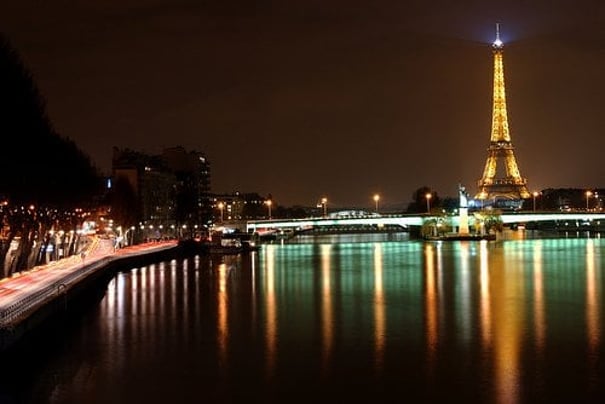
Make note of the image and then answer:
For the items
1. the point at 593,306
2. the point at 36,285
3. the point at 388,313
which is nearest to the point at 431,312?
the point at 388,313

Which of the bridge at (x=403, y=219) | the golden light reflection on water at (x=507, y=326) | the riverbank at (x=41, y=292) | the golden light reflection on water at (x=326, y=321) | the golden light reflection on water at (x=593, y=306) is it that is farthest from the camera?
the bridge at (x=403, y=219)

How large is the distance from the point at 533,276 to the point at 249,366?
1992 centimetres

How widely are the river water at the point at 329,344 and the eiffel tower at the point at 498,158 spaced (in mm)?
64227

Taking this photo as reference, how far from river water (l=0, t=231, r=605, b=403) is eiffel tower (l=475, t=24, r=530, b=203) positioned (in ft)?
211

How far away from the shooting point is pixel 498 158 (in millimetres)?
97875

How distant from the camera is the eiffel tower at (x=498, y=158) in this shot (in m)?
95.7

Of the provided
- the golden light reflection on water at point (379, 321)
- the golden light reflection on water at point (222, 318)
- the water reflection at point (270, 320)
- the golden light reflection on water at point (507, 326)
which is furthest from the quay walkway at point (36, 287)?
the golden light reflection on water at point (507, 326)

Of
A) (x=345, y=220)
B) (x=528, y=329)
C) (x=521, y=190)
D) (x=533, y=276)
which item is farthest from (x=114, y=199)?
(x=521, y=190)

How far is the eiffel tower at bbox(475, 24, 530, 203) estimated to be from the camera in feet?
314

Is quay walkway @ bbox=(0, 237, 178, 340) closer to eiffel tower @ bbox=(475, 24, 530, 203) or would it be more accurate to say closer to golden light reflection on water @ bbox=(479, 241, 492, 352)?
golden light reflection on water @ bbox=(479, 241, 492, 352)

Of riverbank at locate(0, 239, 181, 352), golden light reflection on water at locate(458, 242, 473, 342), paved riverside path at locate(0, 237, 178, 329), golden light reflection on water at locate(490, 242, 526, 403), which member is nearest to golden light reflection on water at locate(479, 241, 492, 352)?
golden light reflection on water at locate(490, 242, 526, 403)

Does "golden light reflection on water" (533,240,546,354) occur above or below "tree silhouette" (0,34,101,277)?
below

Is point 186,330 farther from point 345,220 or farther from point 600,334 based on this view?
point 345,220

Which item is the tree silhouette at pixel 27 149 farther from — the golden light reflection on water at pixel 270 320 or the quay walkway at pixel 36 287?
the golden light reflection on water at pixel 270 320
